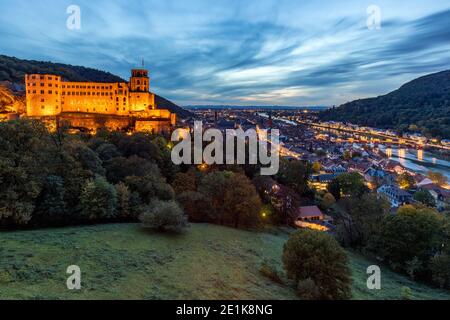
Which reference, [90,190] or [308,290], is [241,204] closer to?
[90,190]

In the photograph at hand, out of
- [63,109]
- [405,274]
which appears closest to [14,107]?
[63,109]

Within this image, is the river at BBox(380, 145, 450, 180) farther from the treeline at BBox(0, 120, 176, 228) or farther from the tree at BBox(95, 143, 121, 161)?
the treeline at BBox(0, 120, 176, 228)

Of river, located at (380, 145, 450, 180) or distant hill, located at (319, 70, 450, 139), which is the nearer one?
river, located at (380, 145, 450, 180)

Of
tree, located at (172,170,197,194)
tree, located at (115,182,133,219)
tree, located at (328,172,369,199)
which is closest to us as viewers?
tree, located at (115,182,133,219)

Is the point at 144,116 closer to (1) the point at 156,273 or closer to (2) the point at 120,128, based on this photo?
(2) the point at 120,128

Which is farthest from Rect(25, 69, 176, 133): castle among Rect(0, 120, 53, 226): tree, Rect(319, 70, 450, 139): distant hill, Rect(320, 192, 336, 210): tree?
Rect(319, 70, 450, 139): distant hill

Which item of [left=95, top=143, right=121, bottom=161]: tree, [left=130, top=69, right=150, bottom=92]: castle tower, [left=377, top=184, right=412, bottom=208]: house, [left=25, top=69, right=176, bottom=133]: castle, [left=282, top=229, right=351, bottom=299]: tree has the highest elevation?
[left=130, top=69, right=150, bottom=92]: castle tower

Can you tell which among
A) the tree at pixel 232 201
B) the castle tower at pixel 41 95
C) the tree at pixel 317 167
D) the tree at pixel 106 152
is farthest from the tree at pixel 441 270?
the castle tower at pixel 41 95

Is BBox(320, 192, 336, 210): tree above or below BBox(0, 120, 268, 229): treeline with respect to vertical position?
below
